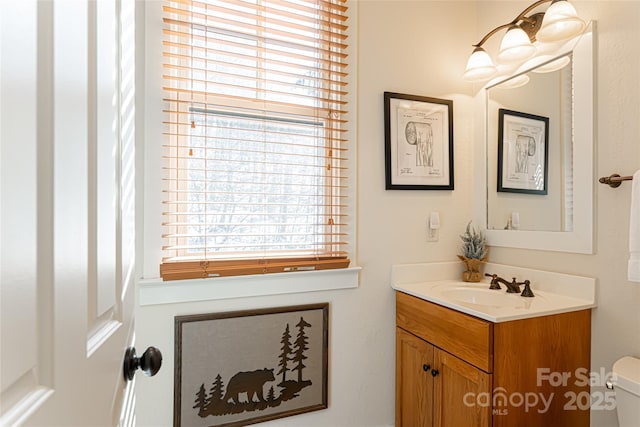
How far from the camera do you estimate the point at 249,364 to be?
5.04 ft

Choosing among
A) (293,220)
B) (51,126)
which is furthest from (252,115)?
(51,126)

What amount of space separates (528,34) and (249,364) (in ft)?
7.04

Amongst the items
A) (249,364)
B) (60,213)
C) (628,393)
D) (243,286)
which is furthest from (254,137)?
(628,393)

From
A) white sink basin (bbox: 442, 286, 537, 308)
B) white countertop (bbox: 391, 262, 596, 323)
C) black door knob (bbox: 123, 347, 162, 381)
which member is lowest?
white sink basin (bbox: 442, 286, 537, 308)

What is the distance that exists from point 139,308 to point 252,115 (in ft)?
3.23

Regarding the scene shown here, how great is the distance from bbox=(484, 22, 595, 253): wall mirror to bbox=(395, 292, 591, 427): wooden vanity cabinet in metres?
0.44

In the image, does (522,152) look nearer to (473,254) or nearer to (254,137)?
(473,254)

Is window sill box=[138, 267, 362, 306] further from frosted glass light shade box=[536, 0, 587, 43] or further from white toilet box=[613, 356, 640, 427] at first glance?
frosted glass light shade box=[536, 0, 587, 43]

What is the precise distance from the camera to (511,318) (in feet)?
4.06

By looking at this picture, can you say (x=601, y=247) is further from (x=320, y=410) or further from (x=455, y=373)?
(x=320, y=410)

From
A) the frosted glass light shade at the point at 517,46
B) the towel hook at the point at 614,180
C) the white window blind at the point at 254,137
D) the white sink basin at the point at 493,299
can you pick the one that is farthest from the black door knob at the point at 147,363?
the frosted glass light shade at the point at 517,46

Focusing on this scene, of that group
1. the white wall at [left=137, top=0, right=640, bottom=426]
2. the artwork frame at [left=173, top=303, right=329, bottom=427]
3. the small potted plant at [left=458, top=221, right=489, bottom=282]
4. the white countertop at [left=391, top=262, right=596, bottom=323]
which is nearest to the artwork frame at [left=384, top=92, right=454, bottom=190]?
the white wall at [left=137, top=0, right=640, bottom=426]

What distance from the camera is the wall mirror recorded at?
1463 millimetres

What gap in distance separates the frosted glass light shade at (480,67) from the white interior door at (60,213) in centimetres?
175
